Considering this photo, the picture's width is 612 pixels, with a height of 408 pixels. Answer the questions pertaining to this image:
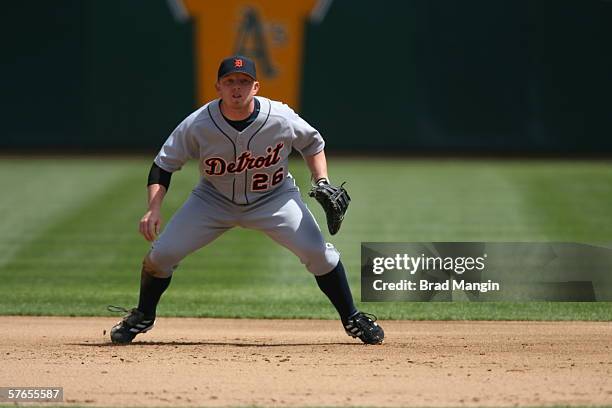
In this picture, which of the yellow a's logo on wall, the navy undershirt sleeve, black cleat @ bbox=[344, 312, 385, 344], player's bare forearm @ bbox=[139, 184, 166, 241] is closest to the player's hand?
player's bare forearm @ bbox=[139, 184, 166, 241]

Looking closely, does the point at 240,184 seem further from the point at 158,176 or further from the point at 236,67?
the point at 236,67

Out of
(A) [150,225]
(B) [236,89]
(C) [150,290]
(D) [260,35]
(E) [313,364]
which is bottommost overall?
(E) [313,364]

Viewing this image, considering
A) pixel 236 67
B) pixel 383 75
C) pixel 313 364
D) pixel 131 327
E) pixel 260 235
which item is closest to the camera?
pixel 313 364

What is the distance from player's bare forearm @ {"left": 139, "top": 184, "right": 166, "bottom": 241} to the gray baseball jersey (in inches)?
5.6

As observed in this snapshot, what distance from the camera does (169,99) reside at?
59.7 ft

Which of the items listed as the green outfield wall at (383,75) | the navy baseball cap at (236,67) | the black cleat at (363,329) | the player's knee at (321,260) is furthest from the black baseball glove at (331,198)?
the green outfield wall at (383,75)

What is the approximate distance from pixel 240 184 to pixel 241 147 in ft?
0.77

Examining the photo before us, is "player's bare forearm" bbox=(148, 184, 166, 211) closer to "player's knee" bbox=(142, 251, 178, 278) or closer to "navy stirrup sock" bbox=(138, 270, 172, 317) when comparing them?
"player's knee" bbox=(142, 251, 178, 278)

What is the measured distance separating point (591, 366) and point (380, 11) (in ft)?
40.8

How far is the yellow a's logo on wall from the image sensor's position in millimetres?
17859

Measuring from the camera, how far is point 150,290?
682 cm

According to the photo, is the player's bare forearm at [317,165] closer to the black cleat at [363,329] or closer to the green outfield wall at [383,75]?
the black cleat at [363,329]

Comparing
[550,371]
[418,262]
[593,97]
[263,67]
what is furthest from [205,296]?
[593,97]

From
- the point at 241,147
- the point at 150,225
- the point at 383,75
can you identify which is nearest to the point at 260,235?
the point at 241,147
